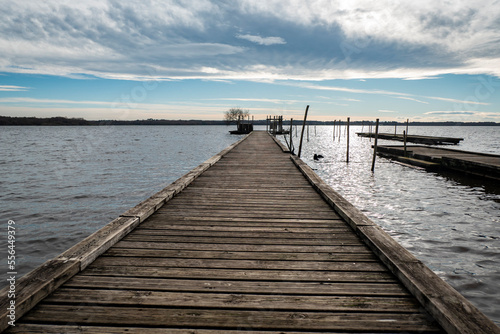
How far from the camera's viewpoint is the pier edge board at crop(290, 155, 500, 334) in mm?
2090

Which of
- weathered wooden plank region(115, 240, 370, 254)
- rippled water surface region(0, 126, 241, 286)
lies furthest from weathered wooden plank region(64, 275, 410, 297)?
rippled water surface region(0, 126, 241, 286)

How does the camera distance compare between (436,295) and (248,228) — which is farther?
(248,228)

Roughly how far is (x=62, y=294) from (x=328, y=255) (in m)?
2.71

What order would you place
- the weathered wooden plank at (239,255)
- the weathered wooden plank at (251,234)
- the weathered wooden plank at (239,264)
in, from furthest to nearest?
1. the weathered wooden plank at (251,234)
2. the weathered wooden plank at (239,255)
3. the weathered wooden plank at (239,264)

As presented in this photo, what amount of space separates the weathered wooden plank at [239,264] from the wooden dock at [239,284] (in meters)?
0.01

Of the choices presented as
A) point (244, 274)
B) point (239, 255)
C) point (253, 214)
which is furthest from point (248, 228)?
point (244, 274)

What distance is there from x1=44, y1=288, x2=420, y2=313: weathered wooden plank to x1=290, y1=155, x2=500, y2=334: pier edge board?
0.50 ft

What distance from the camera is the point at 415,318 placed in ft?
7.58

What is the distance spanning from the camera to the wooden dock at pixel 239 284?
88.5 inches

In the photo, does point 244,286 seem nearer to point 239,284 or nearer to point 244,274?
point 239,284

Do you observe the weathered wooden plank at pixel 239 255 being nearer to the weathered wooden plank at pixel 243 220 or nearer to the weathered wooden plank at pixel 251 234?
the weathered wooden plank at pixel 251 234

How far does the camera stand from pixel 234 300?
2.55 metres

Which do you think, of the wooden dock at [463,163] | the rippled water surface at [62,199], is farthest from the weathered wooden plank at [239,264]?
the wooden dock at [463,163]

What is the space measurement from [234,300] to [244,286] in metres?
0.26
